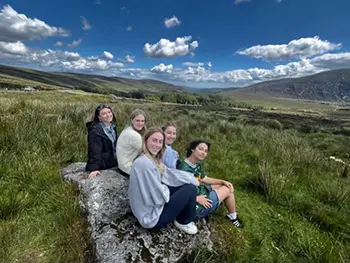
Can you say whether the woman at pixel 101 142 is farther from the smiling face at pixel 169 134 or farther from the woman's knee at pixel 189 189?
the woman's knee at pixel 189 189

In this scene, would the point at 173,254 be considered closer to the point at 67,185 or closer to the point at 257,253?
the point at 257,253

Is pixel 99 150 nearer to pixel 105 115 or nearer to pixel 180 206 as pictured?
pixel 105 115

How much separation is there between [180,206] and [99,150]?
2.12 meters

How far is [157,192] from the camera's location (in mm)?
3037

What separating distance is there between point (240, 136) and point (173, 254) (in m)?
8.92

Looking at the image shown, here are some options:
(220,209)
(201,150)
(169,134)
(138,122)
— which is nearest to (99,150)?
(138,122)

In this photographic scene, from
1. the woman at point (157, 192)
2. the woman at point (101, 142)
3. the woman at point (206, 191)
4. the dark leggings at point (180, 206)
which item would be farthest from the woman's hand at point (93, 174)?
the dark leggings at point (180, 206)

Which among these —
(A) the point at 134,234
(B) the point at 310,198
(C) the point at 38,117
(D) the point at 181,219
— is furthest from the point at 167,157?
(C) the point at 38,117

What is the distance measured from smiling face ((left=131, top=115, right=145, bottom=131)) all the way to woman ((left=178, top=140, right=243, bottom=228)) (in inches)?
38.6

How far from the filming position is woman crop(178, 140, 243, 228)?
363 centimetres

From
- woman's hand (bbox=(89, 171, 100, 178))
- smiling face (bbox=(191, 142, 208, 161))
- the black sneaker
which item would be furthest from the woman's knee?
→ woman's hand (bbox=(89, 171, 100, 178))

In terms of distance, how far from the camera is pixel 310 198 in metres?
5.10

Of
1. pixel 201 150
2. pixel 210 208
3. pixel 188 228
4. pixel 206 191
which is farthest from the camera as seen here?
pixel 201 150

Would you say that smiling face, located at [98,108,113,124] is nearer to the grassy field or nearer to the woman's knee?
the grassy field
